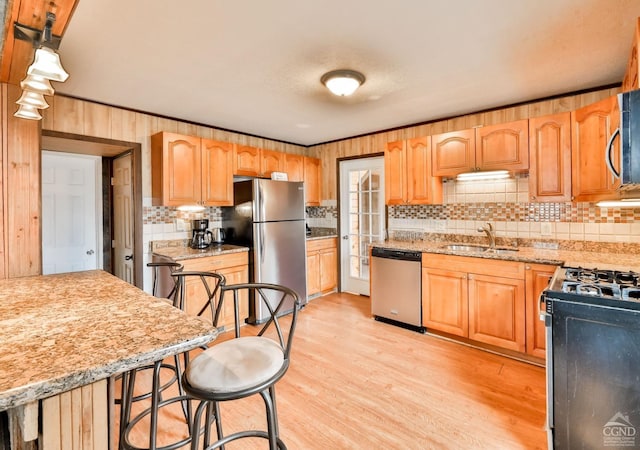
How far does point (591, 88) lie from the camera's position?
111 inches

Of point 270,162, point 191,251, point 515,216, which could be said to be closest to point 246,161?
point 270,162

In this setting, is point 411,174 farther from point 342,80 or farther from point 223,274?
point 223,274

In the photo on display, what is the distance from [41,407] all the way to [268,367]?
658 millimetres

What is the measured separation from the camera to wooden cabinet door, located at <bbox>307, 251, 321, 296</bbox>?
448 centimetres

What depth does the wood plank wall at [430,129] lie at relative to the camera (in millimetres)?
2957

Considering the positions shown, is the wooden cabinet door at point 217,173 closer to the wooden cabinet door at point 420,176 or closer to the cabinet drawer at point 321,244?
the cabinet drawer at point 321,244

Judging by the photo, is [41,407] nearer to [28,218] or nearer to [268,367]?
[268,367]

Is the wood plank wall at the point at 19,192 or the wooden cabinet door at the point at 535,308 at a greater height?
the wood plank wall at the point at 19,192

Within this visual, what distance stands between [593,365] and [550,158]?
1911 millimetres

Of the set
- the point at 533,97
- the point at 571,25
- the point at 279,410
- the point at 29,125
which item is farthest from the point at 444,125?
Answer: the point at 29,125

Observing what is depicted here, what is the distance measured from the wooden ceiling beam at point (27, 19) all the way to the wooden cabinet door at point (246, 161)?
2136 mm

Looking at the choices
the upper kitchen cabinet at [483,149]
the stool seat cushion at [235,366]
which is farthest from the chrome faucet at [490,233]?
the stool seat cushion at [235,366]

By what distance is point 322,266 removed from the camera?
4680mm

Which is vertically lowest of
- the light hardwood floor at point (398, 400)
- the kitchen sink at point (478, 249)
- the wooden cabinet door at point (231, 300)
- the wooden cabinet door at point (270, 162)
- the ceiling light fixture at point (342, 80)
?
the light hardwood floor at point (398, 400)
